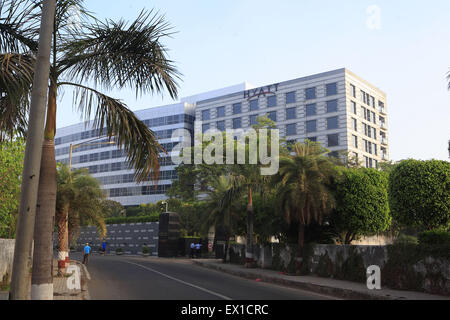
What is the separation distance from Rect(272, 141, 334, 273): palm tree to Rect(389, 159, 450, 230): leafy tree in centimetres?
342

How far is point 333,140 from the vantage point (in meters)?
65.6

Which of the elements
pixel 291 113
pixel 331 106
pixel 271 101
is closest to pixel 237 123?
pixel 271 101

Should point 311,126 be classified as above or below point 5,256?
above

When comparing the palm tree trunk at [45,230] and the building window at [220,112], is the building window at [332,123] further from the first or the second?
the palm tree trunk at [45,230]

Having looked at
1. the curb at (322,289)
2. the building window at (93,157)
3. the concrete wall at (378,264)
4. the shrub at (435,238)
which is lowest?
the curb at (322,289)

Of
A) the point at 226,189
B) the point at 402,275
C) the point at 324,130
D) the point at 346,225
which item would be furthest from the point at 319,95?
the point at 402,275

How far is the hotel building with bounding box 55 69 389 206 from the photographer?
65875mm

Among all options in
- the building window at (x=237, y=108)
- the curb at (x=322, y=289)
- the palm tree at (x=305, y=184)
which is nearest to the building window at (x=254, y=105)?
the building window at (x=237, y=108)

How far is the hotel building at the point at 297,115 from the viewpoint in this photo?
6588 centimetres

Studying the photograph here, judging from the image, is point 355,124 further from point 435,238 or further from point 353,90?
point 435,238

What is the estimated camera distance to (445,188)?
725 inches

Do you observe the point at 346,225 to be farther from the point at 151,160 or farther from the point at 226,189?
the point at 151,160

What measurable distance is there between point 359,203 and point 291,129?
157 feet

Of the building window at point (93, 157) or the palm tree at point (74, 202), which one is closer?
the palm tree at point (74, 202)
